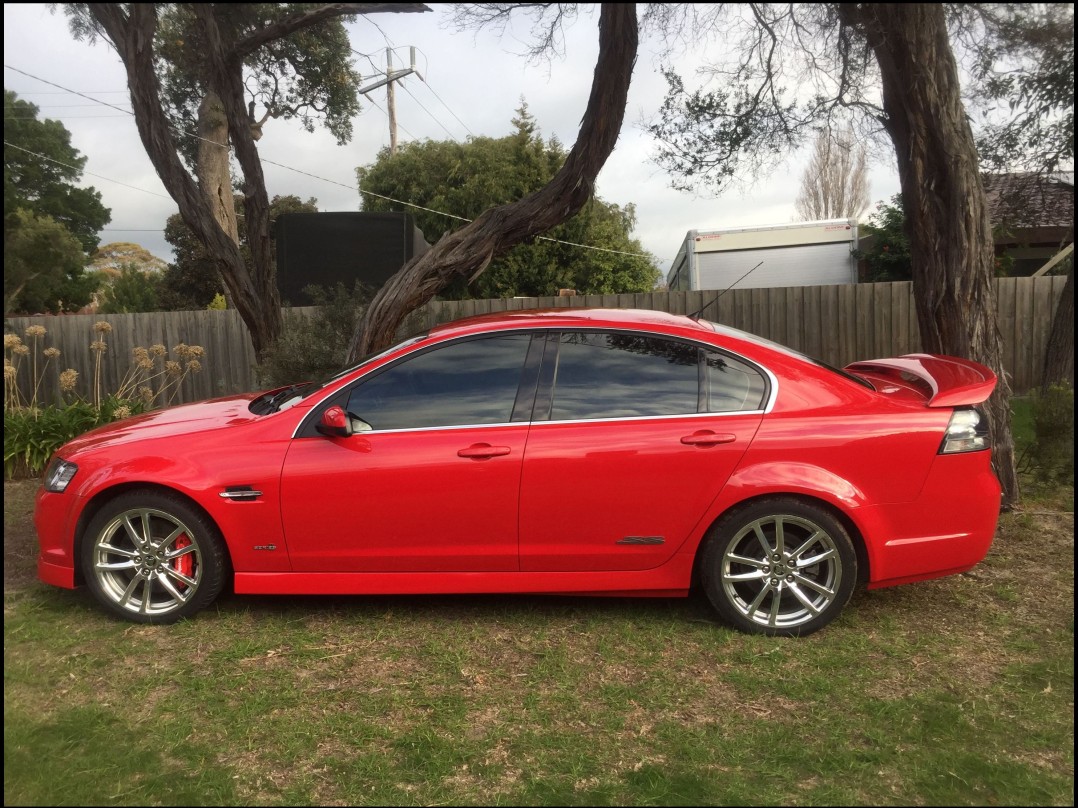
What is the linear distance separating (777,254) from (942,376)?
42.6 feet

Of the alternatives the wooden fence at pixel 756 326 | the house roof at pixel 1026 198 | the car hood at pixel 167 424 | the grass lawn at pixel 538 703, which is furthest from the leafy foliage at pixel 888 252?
the car hood at pixel 167 424

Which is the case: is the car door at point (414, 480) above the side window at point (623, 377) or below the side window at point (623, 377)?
below

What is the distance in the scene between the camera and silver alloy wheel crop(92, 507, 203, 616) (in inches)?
155

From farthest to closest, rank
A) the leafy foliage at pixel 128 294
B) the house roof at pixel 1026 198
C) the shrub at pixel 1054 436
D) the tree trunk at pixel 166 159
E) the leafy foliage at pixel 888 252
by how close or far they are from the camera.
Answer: the leafy foliage at pixel 128 294, the leafy foliage at pixel 888 252, the house roof at pixel 1026 198, the tree trunk at pixel 166 159, the shrub at pixel 1054 436

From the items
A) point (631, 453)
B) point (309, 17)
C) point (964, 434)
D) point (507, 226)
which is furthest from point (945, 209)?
point (309, 17)

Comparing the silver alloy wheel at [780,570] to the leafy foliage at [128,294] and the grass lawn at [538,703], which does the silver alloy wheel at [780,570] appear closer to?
the grass lawn at [538,703]

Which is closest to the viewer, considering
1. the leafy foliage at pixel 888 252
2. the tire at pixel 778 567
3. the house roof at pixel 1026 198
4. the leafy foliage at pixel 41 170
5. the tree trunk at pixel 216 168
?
the tire at pixel 778 567

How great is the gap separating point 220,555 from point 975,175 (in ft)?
18.1

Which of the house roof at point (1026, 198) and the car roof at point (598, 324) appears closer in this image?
the car roof at point (598, 324)

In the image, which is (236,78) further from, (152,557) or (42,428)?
(152,557)

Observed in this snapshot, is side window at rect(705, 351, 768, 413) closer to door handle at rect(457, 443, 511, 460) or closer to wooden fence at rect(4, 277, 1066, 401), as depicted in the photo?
door handle at rect(457, 443, 511, 460)

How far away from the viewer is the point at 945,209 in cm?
574

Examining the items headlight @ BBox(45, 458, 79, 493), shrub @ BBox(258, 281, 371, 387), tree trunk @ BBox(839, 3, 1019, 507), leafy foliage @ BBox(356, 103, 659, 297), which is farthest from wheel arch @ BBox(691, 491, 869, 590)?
leafy foliage @ BBox(356, 103, 659, 297)

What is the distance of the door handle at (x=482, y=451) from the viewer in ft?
12.5
